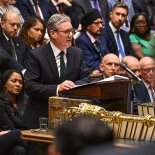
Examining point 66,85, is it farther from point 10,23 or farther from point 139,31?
point 139,31

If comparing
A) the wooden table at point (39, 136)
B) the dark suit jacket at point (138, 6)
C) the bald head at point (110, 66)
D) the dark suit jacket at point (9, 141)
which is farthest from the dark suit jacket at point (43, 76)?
the dark suit jacket at point (138, 6)

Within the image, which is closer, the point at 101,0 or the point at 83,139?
the point at 83,139

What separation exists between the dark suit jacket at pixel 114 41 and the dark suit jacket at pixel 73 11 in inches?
19.2

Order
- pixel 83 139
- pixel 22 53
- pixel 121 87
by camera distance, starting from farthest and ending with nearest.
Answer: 1. pixel 22 53
2. pixel 121 87
3. pixel 83 139

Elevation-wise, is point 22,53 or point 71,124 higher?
point 22,53

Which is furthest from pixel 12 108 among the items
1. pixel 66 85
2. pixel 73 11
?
pixel 73 11

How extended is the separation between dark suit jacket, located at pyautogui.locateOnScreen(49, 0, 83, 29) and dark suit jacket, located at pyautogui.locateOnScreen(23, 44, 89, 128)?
128 inches

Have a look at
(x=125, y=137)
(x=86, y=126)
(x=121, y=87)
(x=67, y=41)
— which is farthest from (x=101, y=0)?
(x=86, y=126)

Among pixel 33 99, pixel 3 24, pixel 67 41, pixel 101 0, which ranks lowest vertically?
pixel 33 99

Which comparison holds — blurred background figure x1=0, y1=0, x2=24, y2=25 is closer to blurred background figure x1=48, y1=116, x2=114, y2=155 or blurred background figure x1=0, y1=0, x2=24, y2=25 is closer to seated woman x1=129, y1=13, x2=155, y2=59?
seated woman x1=129, y1=13, x2=155, y2=59

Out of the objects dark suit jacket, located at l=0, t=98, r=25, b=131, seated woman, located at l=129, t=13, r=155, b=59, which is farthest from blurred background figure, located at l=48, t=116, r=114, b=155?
seated woman, located at l=129, t=13, r=155, b=59

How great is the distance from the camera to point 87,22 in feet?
25.6

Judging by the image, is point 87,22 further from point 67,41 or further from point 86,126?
point 86,126

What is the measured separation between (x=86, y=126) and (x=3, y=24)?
6.14 m
